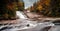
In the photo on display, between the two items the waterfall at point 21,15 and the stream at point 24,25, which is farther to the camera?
the waterfall at point 21,15

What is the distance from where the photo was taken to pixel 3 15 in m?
2.33

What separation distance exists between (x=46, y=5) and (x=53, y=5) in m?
0.10

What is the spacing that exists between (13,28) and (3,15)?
0.81ft

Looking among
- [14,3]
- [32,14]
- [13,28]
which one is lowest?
[13,28]

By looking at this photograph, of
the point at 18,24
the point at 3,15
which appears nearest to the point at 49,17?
the point at 18,24

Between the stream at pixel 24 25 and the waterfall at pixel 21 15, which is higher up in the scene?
the waterfall at pixel 21 15

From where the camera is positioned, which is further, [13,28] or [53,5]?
[53,5]

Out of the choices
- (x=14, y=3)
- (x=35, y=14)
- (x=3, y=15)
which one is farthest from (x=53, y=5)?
(x=3, y=15)

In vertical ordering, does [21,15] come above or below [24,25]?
above

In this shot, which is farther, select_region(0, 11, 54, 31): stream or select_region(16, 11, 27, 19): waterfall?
select_region(16, 11, 27, 19): waterfall

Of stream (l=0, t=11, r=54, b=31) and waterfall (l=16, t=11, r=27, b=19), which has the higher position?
waterfall (l=16, t=11, r=27, b=19)

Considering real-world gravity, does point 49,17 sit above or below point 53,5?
below

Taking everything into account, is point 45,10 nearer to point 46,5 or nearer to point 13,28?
point 46,5

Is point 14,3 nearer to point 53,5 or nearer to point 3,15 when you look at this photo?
point 3,15
